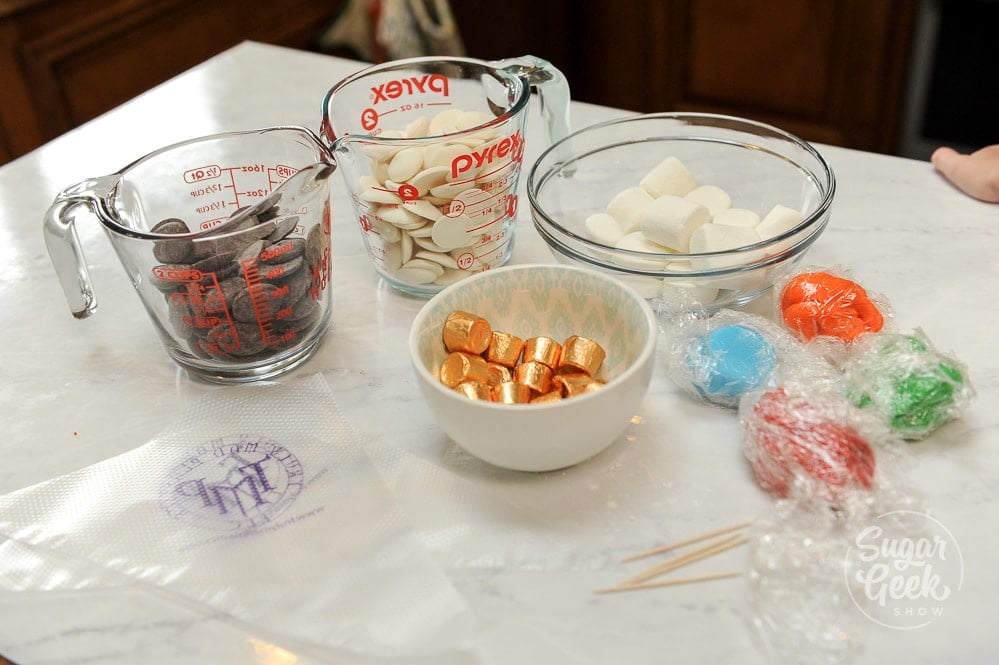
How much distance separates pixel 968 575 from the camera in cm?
66

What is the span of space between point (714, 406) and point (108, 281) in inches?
29.8

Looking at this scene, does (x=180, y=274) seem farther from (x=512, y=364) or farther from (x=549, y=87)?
(x=549, y=87)

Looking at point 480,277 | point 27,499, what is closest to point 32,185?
point 27,499

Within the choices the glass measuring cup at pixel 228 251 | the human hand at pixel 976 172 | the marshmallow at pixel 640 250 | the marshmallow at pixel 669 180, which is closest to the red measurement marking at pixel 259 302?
the glass measuring cup at pixel 228 251

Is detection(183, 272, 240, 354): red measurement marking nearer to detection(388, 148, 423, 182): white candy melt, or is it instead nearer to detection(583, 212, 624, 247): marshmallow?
detection(388, 148, 423, 182): white candy melt

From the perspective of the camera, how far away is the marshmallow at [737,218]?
99 centimetres

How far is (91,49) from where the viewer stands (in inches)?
85.2

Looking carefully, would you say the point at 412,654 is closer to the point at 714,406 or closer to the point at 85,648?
the point at 85,648

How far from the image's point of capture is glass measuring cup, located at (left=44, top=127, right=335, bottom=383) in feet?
2.75

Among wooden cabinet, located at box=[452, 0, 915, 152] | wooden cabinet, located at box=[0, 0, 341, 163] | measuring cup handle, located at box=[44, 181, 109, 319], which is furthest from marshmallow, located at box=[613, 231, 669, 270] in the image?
wooden cabinet, located at box=[0, 0, 341, 163]

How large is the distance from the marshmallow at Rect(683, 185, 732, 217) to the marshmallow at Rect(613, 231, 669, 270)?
10 centimetres

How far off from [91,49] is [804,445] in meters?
2.06

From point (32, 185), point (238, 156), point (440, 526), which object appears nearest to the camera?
point (440, 526)

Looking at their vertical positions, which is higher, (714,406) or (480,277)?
(480,277)
